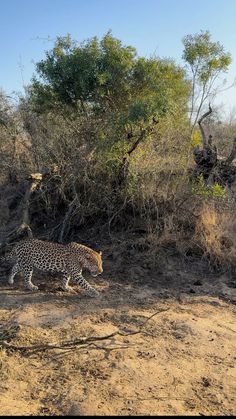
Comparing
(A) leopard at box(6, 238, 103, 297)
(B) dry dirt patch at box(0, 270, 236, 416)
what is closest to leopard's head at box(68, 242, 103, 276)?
(A) leopard at box(6, 238, 103, 297)

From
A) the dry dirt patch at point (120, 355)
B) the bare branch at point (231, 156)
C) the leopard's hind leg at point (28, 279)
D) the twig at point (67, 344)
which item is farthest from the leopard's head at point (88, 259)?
the bare branch at point (231, 156)

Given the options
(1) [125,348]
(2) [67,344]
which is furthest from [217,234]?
(2) [67,344]

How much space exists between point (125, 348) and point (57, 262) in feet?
6.39

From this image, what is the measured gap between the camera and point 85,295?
6812 millimetres

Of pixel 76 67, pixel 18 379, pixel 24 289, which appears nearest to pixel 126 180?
pixel 76 67

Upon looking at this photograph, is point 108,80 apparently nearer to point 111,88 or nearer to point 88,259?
point 111,88

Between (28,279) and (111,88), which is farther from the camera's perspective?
(111,88)

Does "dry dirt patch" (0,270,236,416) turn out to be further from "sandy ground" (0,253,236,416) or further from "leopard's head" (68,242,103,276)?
"leopard's head" (68,242,103,276)

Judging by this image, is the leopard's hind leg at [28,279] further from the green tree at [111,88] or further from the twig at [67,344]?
the green tree at [111,88]

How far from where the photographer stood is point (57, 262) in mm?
6906

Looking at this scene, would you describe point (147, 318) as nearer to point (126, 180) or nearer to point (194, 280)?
point (194, 280)

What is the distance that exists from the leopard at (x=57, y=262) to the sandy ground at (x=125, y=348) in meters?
0.17

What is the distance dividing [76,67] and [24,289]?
3.78 m

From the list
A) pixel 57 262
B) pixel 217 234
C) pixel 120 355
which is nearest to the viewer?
pixel 120 355
